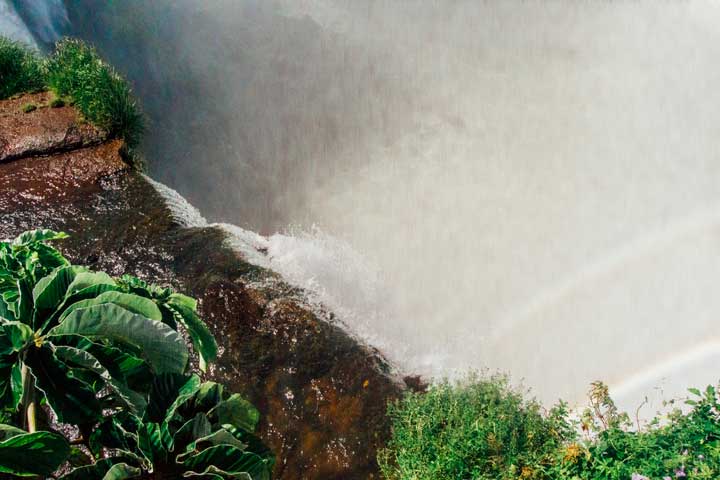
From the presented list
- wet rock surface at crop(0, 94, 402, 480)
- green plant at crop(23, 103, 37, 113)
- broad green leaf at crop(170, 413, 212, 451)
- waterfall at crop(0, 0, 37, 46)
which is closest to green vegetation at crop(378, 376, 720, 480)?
wet rock surface at crop(0, 94, 402, 480)

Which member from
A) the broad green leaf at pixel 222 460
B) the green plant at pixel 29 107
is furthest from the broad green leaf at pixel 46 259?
the green plant at pixel 29 107

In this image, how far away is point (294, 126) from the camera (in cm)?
1183

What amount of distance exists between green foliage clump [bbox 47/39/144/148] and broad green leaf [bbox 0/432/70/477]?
6.84 m

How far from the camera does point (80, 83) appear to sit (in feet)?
26.6

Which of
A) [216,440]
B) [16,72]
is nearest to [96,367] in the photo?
[216,440]

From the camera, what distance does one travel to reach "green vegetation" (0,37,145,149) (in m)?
7.91

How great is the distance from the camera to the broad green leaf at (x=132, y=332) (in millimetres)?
1790

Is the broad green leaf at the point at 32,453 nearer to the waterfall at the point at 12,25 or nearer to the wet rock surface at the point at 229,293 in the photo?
the wet rock surface at the point at 229,293

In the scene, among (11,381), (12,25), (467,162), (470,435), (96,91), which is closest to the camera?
(11,381)

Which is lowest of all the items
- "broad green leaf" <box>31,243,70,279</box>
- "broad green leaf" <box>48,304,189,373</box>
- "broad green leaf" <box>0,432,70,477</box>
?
"broad green leaf" <box>0,432,70,477</box>

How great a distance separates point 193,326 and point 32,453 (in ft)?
2.48

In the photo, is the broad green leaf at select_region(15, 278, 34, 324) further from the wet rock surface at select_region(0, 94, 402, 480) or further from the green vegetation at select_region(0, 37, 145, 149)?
the green vegetation at select_region(0, 37, 145, 149)

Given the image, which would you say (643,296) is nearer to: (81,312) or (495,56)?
(495,56)

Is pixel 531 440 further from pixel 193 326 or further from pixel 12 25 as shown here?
pixel 12 25
